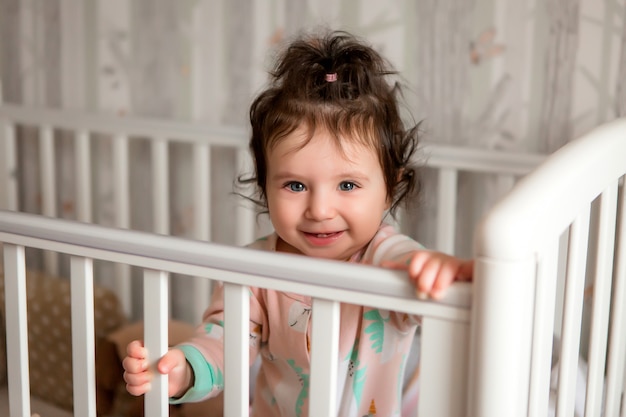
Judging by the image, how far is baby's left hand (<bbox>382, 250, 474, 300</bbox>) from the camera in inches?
28.6

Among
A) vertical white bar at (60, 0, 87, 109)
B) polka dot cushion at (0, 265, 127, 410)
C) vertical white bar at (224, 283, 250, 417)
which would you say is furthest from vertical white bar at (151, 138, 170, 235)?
vertical white bar at (224, 283, 250, 417)

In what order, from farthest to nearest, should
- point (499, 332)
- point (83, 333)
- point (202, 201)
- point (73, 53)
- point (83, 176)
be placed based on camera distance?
point (73, 53), point (83, 176), point (202, 201), point (83, 333), point (499, 332)

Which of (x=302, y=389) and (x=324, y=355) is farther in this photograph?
(x=302, y=389)

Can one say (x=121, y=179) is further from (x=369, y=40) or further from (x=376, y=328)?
(x=376, y=328)

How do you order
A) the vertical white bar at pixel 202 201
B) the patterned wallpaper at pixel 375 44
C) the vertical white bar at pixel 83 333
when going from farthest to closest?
1. the vertical white bar at pixel 202 201
2. the patterned wallpaper at pixel 375 44
3. the vertical white bar at pixel 83 333

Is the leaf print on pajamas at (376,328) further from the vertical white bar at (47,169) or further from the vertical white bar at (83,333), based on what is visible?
the vertical white bar at (47,169)

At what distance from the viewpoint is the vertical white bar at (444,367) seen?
73 centimetres

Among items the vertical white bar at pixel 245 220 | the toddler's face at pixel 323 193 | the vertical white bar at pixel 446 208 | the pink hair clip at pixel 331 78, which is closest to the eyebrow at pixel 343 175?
the toddler's face at pixel 323 193

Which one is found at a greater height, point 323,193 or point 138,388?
point 323,193

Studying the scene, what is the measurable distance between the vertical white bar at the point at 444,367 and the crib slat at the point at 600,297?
0.82 ft

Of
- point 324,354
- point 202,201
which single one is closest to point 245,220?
point 202,201

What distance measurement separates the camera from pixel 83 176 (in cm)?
182

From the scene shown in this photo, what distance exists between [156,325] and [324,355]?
0.60 feet

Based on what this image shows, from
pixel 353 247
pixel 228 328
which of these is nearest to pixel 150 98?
pixel 353 247
